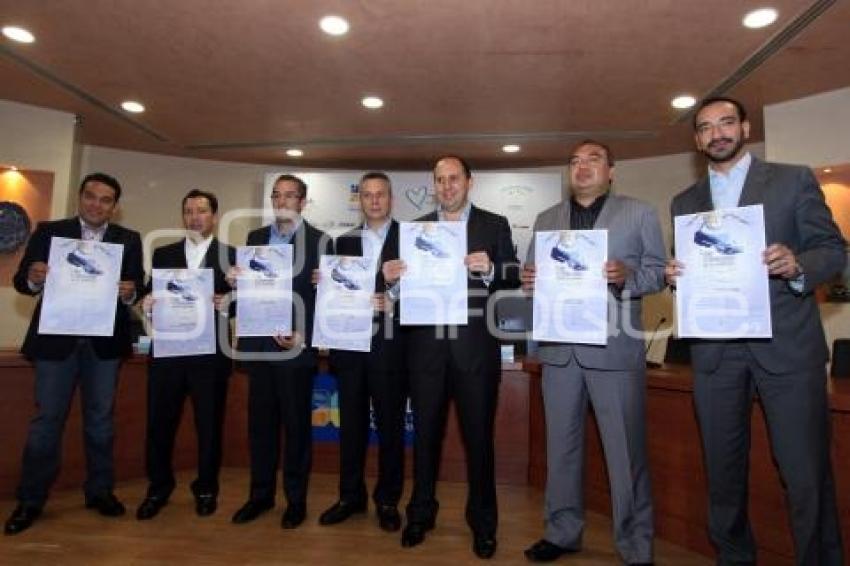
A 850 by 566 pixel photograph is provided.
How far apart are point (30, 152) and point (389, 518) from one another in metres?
4.24

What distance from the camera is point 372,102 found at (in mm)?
4250

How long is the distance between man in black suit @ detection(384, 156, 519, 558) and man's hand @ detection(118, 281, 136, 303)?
1.33 meters

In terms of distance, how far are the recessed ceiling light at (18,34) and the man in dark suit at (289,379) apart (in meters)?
2.00

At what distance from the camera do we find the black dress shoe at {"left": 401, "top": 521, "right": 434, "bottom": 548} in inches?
96.7

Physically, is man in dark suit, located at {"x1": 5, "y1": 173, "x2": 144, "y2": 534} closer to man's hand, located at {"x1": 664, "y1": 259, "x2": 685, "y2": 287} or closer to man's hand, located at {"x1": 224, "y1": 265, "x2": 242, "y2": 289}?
man's hand, located at {"x1": 224, "y1": 265, "x2": 242, "y2": 289}

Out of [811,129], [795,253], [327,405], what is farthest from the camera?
[811,129]

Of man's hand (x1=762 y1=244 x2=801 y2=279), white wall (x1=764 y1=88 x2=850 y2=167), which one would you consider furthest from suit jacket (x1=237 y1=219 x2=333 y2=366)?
white wall (x1=764 y1=88 x2=850 y2=167)

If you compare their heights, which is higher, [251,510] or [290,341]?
[290,341]

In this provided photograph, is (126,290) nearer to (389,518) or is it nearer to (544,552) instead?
(389,518)

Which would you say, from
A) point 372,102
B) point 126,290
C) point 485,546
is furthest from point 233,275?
point 372,102

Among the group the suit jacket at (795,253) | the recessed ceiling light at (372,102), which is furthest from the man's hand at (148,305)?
the suit jacket at (795,253)

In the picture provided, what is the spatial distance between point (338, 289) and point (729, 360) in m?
1.61

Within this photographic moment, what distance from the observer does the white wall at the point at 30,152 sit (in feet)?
14.8

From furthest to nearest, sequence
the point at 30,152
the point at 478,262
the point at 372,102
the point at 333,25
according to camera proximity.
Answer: the point at 30,152 < the point at 372,102 < the point at 333,25 < the point at 478,262
